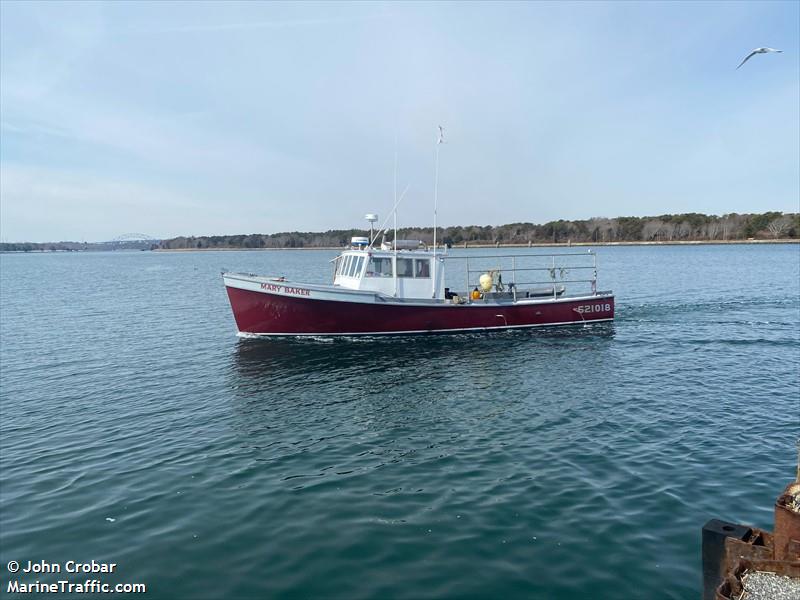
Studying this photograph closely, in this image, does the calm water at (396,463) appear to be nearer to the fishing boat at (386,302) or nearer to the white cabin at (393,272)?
the fishing boat at (386,302)

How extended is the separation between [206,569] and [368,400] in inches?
304

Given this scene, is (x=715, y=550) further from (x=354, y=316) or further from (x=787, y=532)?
(x=354, y=316)

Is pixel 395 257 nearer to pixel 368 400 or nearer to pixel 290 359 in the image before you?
pixel 290 359

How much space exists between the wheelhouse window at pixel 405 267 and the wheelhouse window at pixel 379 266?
0.42 meters

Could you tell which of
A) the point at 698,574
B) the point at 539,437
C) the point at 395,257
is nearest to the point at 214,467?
the point at 539,437

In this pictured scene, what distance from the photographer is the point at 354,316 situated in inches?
859

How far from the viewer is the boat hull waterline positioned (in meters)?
21.2

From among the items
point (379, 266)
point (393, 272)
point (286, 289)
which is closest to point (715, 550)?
point (286, 289)

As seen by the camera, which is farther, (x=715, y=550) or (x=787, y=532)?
(x=715, y=550)

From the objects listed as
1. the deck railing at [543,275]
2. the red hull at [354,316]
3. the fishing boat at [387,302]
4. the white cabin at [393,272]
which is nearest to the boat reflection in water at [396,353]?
the red hull at [354,316]

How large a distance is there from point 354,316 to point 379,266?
2631 millimetres

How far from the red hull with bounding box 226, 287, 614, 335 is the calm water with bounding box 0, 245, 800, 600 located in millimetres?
1211

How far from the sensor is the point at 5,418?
13.5 meters

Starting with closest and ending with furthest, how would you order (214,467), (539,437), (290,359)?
(214,467) → (539,437) → (290,359)
